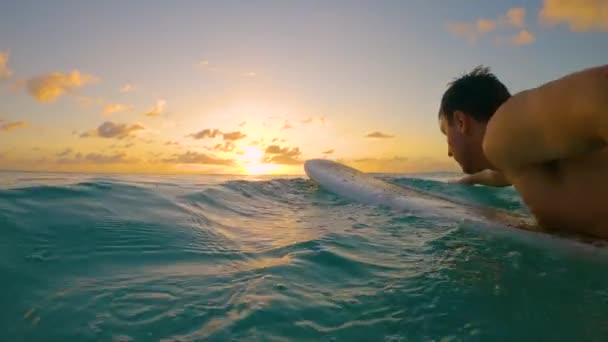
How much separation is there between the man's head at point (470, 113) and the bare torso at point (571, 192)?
672 mm

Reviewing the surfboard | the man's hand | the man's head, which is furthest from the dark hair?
the man's hand

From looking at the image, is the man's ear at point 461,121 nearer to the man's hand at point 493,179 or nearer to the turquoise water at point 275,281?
the turquoise water at point 275,281

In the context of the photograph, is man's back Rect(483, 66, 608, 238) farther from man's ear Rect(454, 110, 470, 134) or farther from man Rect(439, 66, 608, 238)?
man's ear Rect(454, 110, 470, 134)

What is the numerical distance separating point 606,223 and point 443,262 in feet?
3.27

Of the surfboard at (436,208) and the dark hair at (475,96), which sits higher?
the dark hair at (475,96)

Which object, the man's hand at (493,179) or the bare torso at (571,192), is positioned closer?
the bare torso at (571,192)

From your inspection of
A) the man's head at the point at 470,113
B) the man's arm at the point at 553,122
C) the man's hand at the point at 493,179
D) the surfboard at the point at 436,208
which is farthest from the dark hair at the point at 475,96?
the man's hand at the point at 493,179

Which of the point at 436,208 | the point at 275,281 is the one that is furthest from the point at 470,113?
the point at 275,281

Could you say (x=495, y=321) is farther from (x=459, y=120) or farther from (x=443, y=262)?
(x=459, y=120)

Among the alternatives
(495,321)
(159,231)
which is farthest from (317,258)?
(159,231)

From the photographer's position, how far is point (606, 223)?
7.97 ft

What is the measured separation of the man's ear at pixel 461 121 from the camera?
3.26 metres

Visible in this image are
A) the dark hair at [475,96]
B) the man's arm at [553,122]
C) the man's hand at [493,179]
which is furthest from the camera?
the man's hand at [493,179]

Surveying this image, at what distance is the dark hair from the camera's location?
127 inches
